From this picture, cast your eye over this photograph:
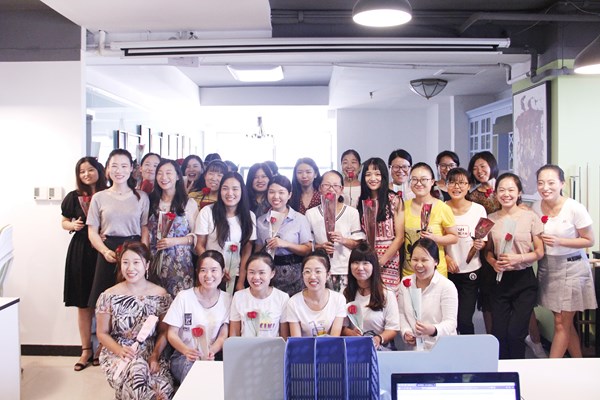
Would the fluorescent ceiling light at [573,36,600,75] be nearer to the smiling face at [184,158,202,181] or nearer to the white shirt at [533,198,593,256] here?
the white shirt at [533,198,593,256]

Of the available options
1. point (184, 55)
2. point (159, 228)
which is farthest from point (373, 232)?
point (184, 55)

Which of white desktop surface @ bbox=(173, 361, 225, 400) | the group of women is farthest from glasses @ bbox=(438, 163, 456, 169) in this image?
white desktop surface @ bbox=(173, 361, 225, 400)

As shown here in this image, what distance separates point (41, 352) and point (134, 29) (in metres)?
2.54

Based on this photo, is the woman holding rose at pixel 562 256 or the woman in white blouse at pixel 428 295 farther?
the woman holding rose at pixel 562 256

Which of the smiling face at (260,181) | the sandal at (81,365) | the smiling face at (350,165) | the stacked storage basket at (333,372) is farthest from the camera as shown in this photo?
the smiling face at (350,165)

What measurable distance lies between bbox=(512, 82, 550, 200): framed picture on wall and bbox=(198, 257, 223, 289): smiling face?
2.86m

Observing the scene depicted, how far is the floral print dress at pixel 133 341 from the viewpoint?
2820mm

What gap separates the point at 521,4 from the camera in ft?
13.6

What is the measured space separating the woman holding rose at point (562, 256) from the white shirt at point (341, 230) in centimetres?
114

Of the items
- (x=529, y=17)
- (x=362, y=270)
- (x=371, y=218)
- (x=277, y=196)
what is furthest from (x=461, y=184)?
(x=529, y=17)

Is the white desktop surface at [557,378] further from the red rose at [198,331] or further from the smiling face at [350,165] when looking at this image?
the smiling face at [350,165]

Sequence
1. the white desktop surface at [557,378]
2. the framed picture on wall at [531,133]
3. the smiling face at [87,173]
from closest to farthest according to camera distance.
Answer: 1. the white desktop surface at [557,378]
2. the smiling face at [87,173]
3. the framed picture on wall at [531,133]

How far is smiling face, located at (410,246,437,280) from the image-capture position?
9.23 ft

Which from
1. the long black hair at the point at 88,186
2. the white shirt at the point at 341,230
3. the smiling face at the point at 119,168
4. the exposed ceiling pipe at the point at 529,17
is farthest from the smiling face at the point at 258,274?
the exposed ceiling pipe at the point at 529,17
